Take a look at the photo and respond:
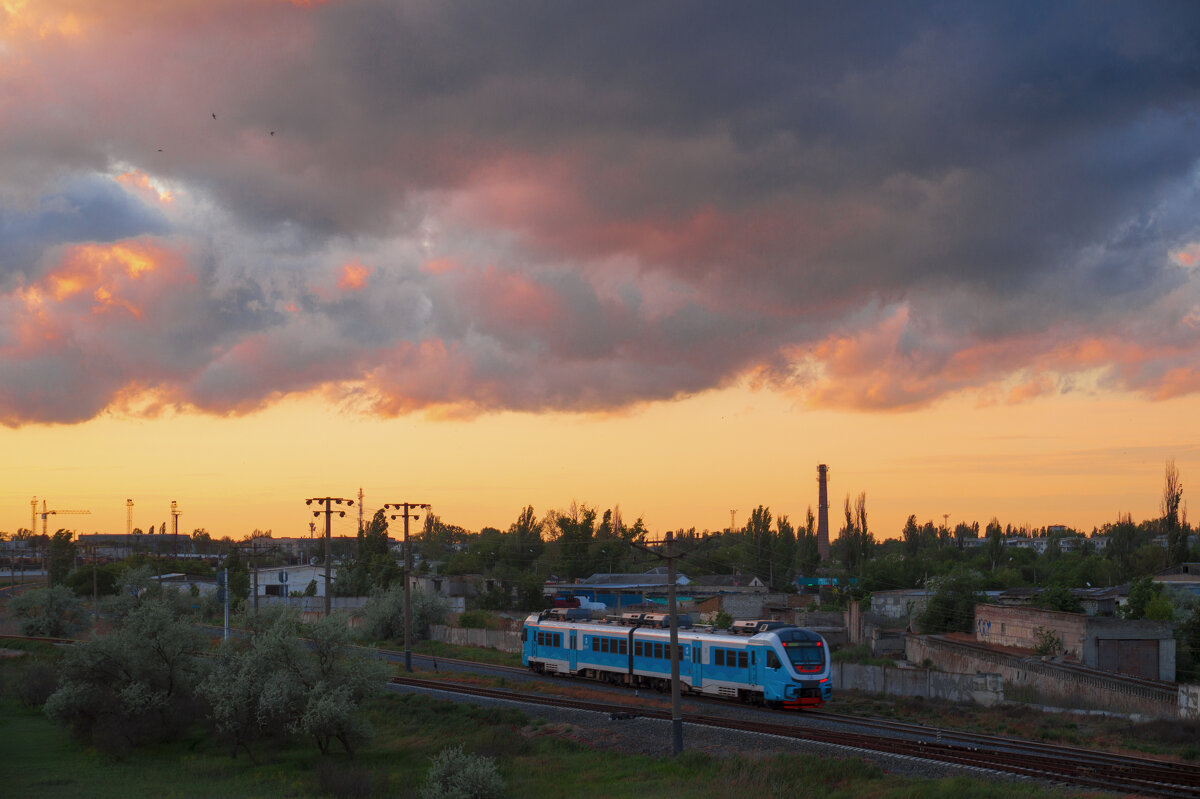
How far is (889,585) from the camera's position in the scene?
121m

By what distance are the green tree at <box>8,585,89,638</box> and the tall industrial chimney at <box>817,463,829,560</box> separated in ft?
323

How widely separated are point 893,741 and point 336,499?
50.9 meters

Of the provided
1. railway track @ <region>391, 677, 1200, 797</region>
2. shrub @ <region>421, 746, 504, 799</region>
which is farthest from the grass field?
railway track @ <region>391, 677, 1200, 797</region>

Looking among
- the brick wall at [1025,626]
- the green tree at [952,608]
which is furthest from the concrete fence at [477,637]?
the brick wall at [1025,626]

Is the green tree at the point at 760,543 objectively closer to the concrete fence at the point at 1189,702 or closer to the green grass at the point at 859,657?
the green grass at the point at 859,657

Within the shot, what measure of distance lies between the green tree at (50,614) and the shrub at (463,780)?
76.4 meters

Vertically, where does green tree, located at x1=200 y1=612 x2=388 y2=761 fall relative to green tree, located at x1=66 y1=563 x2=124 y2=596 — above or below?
above

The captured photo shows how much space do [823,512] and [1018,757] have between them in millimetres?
128984

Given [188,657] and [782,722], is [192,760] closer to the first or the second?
[188,657]

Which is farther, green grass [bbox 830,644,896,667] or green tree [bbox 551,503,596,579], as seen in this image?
green tree [bbox 551,503,596,579]

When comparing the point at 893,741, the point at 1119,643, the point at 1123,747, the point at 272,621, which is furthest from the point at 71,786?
the point at 1119,643

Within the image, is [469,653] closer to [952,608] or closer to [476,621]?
[476,621]

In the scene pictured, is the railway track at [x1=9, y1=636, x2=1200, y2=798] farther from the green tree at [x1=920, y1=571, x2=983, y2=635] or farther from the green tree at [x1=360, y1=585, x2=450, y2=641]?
the green tree at [x1=920, y1=571, x2=983, y2=635]

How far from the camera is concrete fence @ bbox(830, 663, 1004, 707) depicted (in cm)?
4366
